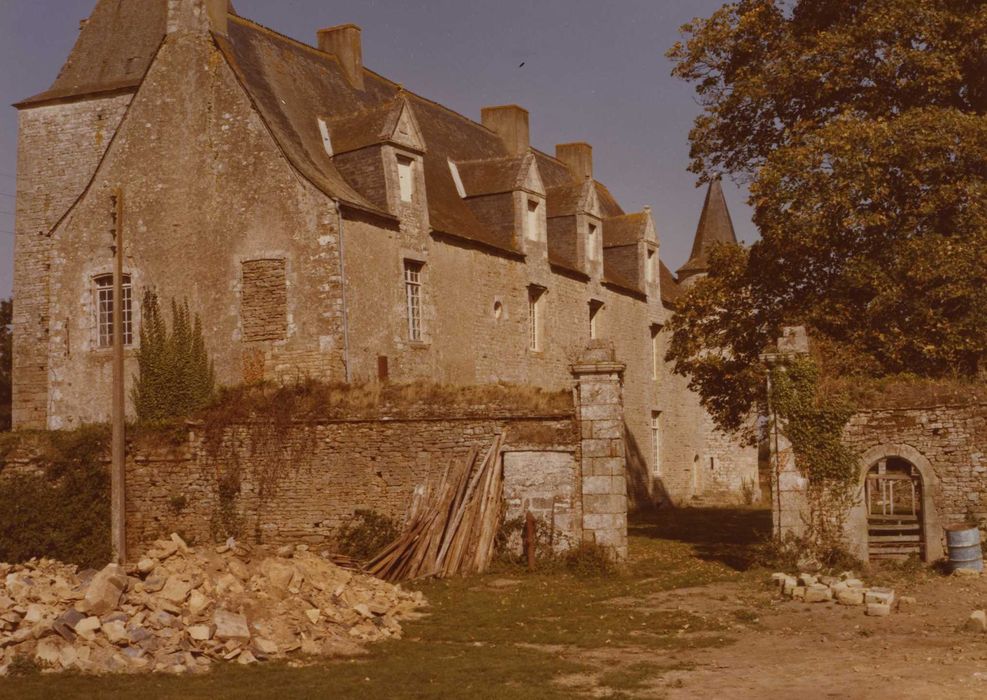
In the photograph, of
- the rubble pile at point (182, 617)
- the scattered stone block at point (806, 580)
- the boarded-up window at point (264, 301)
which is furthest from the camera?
the boarded-up window at point (264, 301)

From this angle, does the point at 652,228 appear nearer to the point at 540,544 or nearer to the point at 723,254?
the point at 723,254

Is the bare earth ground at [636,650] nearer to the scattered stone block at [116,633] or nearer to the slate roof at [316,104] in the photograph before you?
the scattered stone block at [116,633]

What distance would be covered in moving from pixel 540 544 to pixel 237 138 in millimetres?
10600

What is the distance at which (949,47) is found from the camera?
2025cm

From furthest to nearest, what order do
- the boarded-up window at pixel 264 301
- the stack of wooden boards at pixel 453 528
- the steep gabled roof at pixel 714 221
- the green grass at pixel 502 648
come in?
1. the steep gabled roof at pixel 714 221
2. the boarded-up window at pixel 264 301
3. the stack of wooden boards at pixel 453 528
4. the green grass at pixel 502 648

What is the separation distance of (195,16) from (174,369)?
7.48 metres

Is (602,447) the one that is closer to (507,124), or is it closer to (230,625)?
(230,625)

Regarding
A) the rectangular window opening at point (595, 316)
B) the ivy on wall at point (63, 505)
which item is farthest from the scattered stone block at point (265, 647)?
the rectangular window opening at point (595, 316)

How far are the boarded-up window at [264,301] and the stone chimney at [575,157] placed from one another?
18194 mm

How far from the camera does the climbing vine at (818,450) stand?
1695 cm

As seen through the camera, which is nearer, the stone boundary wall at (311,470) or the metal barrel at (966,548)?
the metal barrel at (966,548)

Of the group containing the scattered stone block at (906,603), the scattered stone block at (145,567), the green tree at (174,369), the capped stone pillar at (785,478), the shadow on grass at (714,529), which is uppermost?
the green tree at (174,369)

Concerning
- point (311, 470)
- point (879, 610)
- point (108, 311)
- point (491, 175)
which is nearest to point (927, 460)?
point (879, 610)

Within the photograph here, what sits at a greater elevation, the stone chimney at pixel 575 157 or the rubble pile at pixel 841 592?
the stone chimney at pixel 575 157
